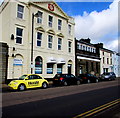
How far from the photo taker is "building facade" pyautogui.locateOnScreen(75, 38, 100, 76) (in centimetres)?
3126

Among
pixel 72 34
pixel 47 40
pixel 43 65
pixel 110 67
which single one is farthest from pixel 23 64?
pixel 110 67

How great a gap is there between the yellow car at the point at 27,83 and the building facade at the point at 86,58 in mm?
15721

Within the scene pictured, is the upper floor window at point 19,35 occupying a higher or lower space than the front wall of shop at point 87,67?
higher

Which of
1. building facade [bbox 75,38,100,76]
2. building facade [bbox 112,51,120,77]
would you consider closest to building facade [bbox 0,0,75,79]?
building facade [bbox 75,38,100,76]

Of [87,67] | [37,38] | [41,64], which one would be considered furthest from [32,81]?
[87,67]

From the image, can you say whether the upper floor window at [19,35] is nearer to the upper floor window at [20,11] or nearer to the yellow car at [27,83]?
the upper floor window at [20,11]

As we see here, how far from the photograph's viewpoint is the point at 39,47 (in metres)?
23.0

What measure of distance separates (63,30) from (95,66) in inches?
579

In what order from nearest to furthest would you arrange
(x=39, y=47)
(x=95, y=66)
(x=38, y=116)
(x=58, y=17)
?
(x=38, y=116)
(x=39, y=47)
(x=58, y=17)
(x=95, y=66)

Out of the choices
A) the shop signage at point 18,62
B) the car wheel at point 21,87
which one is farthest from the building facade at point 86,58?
the car wheel at point 21,87

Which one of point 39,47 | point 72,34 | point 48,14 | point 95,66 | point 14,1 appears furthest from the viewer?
point 95,66

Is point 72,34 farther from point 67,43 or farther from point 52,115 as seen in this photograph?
point 52,115

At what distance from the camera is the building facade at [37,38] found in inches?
798

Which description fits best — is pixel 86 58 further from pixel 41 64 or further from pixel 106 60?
pixel 41 64
